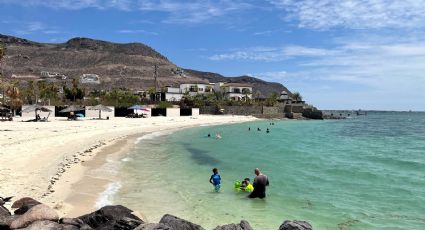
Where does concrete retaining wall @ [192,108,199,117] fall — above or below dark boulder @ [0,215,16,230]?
above

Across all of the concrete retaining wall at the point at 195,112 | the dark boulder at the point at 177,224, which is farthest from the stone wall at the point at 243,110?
the dark boulder at the point at 177,224

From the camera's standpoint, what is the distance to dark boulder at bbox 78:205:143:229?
28.8 ft

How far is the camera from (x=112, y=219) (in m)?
9.38

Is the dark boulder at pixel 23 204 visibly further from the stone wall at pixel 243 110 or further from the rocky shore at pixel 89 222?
the stone wall at pixel 243 110

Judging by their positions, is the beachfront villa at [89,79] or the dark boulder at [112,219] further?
the beachfront villa at [89,79]

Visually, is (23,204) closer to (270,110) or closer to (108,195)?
(108,195)

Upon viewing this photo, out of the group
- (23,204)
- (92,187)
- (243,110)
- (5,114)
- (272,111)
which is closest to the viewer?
(23,204)

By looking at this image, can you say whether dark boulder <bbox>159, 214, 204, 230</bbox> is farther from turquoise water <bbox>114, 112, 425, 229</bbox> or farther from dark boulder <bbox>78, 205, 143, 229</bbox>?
turquoise water <bbox>114, 112, 425, 229</bbox>

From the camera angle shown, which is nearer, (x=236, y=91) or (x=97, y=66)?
(x=236, y=91)

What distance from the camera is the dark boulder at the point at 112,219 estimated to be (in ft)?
28.8

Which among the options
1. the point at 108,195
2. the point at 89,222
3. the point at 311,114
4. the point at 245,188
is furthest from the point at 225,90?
the point at 89,222

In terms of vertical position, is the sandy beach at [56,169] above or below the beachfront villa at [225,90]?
below

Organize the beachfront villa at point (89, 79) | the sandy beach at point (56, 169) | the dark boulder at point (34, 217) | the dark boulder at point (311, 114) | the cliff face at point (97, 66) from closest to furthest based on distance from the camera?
1. the dark boulder at point (34, 217)
2. the sandy beach at point (56, 169)
3. the dark boulder at point (311, 114)
4. the beachfront villa at point (89, 79)
5. the cliff face at point (97, 66)

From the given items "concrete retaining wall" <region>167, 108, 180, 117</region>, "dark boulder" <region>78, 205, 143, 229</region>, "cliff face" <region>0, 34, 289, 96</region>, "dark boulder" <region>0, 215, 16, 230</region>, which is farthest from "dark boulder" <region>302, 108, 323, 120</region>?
"dark boulder" <region>0, 215, 16, 230</region>
